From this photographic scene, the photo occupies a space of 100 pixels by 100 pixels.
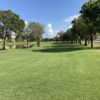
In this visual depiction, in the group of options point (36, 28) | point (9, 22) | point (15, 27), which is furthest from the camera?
point (36, 28)

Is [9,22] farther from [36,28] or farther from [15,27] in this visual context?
[36,28]

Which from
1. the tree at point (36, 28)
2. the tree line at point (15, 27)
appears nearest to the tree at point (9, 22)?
the tree line at point (15, 27)

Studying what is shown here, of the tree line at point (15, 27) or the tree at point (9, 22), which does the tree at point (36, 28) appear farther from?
the tree at point (9, 22)

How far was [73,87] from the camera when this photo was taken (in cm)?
740

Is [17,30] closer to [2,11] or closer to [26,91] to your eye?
[2,11]

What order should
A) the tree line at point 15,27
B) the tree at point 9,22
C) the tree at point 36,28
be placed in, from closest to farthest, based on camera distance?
the tree at point 9,22 → the tree line at point 15,27 → the tree at point 36,28

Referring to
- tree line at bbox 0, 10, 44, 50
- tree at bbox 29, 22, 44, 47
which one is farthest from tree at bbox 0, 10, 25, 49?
tree at bbox 29, 22, 44, 47

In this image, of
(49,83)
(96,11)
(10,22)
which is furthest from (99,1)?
(49,83)

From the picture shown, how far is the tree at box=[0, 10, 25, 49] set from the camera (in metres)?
45.3

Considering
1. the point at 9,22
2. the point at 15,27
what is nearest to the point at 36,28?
the point at 15,27

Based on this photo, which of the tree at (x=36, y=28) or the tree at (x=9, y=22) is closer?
the tree at (x=9, y=22)

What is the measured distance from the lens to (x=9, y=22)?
46031 millimetres

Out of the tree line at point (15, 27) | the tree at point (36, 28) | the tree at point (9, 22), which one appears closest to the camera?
the tree at point (9, 22)

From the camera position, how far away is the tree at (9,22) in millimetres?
45344
